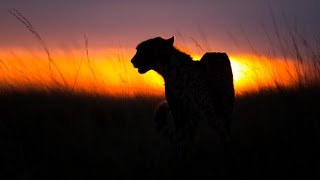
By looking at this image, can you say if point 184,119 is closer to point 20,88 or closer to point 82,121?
point 82,121

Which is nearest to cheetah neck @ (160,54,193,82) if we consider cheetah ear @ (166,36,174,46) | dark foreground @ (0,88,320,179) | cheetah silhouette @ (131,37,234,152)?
cheetah silhouette @ (131,37,234,152)

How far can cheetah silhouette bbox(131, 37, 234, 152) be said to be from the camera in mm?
4879

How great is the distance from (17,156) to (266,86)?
333 centimetres

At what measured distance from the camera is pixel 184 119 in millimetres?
5203

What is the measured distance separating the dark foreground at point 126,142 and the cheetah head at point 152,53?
0.57m

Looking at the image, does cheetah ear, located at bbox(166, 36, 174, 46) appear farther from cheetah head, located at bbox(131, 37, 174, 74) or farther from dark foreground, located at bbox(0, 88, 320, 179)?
dark foreground, located at bbox(0, 88, 320, 179)

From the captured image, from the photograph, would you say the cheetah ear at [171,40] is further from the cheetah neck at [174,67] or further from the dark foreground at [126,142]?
the dark foreground at [126,142]

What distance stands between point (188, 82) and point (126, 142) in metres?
0.78

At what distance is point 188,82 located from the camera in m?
4.87

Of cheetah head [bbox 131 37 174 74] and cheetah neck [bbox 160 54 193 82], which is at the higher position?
cheetah head [bbox 131 37 174 74]

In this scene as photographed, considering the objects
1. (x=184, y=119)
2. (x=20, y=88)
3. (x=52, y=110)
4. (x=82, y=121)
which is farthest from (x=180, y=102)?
(x=20, y=88)

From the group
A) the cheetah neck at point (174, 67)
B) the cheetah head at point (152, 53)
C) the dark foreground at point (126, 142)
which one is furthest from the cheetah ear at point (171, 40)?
the dark foreground at point (126, 142)

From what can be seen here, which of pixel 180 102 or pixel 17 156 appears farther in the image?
pixel 180 102

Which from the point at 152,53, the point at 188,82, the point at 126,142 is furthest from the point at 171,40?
the point at 126,142
